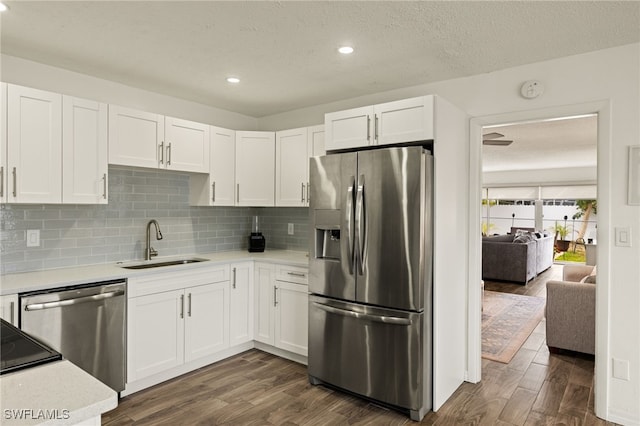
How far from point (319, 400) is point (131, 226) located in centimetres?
216

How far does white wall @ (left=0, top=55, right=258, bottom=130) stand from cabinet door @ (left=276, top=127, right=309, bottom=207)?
81 cm

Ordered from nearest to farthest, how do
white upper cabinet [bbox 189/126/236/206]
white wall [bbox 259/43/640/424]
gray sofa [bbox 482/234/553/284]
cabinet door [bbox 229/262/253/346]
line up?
white wall [bbox 259/43/640/424] → cabinet door [bbox 229/262/253/346] → white upper cabinet [bbox 189/126/236/206] → gray sofa [bbox 482/234/553/284]

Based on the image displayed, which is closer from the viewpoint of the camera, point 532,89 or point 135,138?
point 532,89

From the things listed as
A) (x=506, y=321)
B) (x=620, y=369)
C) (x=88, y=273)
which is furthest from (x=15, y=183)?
(x=506, y=321)

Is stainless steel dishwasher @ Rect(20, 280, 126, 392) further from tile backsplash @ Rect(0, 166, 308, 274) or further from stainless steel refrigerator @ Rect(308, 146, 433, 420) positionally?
stainless steel refrigerator @ Rect(308, 146, 433, 420)

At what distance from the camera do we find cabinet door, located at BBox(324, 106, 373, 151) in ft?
9.88

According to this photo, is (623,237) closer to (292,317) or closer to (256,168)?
(292,317)

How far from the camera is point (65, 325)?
2.55m

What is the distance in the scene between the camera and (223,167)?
3.87 meters

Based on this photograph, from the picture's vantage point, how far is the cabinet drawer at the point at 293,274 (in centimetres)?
346

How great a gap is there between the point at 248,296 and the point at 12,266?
184 cm

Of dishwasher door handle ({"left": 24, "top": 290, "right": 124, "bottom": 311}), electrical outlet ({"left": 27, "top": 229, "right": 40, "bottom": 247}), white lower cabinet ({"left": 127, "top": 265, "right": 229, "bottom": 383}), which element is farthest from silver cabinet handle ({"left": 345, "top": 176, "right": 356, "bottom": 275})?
electrical outlet ({"left": 27, "top": 229, "right": 40, "bottom": 247})

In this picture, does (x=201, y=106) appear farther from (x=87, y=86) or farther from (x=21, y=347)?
(x=21, y=347)

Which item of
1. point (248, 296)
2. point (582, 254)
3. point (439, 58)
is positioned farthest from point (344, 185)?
point (582, 254)
